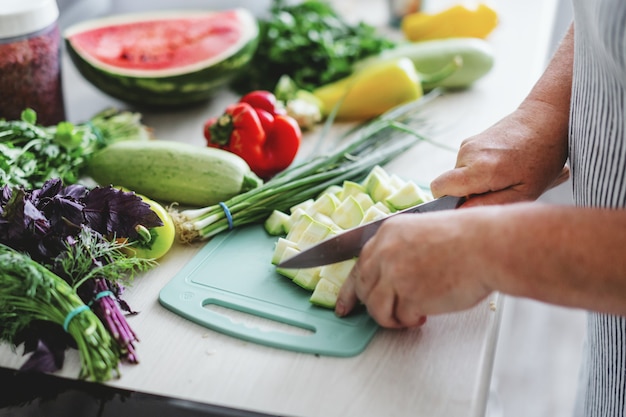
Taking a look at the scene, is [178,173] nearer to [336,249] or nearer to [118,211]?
[118,211]

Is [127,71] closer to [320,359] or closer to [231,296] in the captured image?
[231,296]

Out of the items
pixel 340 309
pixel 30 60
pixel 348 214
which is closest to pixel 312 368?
pixel 340 309

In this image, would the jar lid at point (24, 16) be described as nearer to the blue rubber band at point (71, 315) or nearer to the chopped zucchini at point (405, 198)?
the blue rubber band at point (71, 315)

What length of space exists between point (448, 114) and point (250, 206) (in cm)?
65

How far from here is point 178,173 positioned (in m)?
1.34

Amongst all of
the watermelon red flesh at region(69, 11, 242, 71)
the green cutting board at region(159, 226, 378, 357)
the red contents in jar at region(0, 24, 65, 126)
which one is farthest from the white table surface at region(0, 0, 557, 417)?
the watermelon red flesh at region(69, 11, 242, 71)

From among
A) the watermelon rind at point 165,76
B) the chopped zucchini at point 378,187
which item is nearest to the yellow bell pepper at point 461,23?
the watermelon rind at point 165,76

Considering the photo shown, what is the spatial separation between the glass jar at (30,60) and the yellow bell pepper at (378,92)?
624mm

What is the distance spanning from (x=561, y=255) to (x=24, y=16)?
107cm

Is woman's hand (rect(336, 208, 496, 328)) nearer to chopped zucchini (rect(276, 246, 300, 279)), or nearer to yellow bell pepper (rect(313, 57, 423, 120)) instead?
chopped zucchini (rect(276, 246, 300, 279))

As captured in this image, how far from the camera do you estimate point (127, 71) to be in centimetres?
162


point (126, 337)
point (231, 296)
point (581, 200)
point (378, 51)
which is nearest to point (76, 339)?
point (126, 337)

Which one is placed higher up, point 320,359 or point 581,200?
point 581,200

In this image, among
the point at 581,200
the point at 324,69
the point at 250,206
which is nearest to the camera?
the point at 581,200
